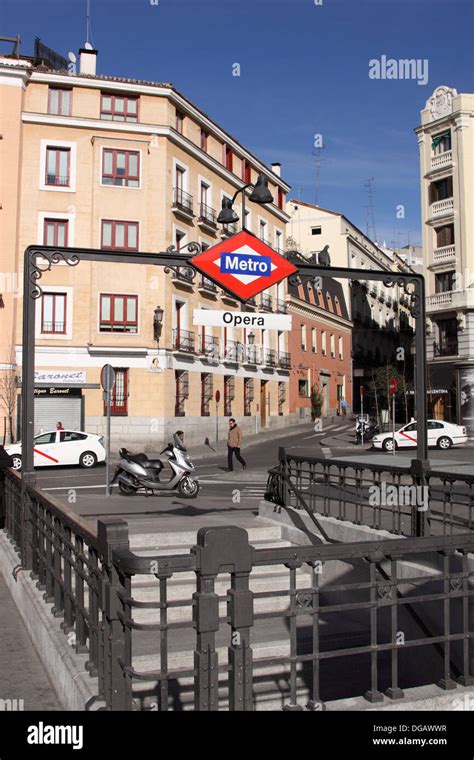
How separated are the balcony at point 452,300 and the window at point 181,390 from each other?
53.3 ft

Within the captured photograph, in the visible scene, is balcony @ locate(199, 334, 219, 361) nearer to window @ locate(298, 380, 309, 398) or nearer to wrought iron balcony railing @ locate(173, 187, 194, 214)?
wrought iron balcony railing @ locate(173, 187, 194, 214)

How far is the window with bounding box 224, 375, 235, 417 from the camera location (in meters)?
40.5

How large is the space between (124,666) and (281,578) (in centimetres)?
506

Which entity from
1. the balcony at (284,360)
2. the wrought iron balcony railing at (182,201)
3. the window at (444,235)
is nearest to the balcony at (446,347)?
the window at (444,235)

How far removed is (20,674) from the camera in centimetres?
542

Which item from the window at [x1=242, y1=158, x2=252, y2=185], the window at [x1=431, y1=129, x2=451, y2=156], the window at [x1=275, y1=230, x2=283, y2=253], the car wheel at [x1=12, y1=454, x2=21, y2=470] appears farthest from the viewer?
the window at [x1=275, y1=230, x2=283, y2=253]

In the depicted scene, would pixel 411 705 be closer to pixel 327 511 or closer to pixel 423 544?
pixel 423 544

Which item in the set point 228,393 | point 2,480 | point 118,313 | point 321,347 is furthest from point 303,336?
point 2,480

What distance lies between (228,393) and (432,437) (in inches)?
470

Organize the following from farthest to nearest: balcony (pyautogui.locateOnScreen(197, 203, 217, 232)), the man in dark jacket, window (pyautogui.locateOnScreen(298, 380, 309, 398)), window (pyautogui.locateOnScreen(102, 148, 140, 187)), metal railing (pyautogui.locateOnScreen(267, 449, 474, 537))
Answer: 1. window (pyautogui.locateOnScreen(298, 380, 309, 398))
2. balcony (pyautogui.locateOnScreen(197, 203, 217, 232))
3. window (pyautogui.locateOnScreen(102, 148, 140, 187))
4. the man in dark jacket
5. metal railing (pyautogui.locateOnScreen(267, 449, 474, 537))

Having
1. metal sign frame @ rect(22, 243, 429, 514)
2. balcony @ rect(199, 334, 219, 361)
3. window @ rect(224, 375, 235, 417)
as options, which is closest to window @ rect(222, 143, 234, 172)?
balcony @ rect(199, 334, 219, 361)

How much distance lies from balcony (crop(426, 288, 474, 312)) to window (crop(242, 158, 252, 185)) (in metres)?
12.7

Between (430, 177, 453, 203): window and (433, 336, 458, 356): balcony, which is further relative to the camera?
(430, 177, 453, 203): window

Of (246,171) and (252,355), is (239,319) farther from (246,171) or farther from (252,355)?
(246,171)
